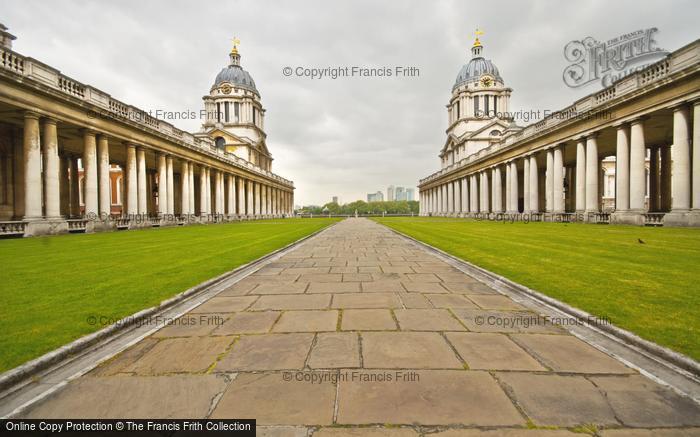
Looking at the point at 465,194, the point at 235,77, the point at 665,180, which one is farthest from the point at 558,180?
the point at 235,77

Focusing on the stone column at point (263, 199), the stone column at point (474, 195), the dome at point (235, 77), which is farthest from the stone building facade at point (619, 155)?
the dome at point (235, 77)

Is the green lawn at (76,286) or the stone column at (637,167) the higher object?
the stone column at (637,167)

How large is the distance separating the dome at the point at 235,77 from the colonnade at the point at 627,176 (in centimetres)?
5982

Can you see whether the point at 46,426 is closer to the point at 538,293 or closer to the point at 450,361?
the point at 450,361

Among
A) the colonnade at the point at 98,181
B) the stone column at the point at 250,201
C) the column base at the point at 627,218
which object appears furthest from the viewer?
the stone column at the point at 250,201

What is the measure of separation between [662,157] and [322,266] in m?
39.0

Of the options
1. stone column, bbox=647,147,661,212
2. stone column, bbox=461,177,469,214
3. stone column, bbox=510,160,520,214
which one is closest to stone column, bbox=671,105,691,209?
stone column, bbox=647,147,661,212

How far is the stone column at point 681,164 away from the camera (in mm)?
18703

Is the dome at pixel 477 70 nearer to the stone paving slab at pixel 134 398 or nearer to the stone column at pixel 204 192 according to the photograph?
the stone column at pixel 204 192

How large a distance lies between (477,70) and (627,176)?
192 ft

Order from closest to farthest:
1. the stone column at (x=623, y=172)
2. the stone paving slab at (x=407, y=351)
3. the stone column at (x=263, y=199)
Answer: the stone paving slab at (x=407, y=351) < the stone column at (x=623, y=172) < the stone column at (x=263, y=199)

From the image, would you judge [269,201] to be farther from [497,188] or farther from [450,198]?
[497,188]

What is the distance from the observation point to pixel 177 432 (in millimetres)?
2219

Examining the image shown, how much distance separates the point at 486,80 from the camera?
2721 inches
